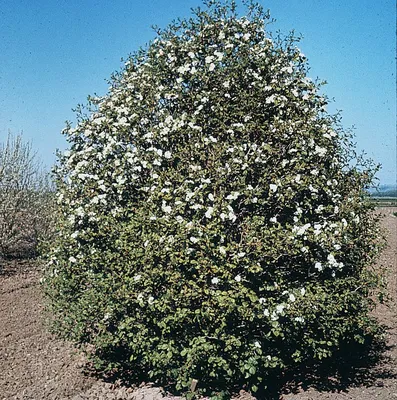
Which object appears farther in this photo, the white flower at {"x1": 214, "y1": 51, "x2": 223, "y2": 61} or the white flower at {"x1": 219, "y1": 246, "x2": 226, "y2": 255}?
the white flower at {"x1": 214, "y1": 51, "x2": 223, "y2": 61}

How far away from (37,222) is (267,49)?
42.8ft

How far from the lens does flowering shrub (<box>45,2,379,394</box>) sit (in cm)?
545

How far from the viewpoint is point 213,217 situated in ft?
18.3

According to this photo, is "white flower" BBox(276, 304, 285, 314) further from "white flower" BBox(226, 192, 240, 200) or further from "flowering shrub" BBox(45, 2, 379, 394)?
"white flower" BBox(226, 192, 240, 200)

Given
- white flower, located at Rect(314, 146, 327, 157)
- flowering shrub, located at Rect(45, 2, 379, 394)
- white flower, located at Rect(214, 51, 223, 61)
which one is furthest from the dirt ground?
white flower, located at Rect(214, 51, 223, 61)

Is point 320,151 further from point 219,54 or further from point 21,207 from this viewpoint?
point 21,207

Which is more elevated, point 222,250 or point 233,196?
point 233,196

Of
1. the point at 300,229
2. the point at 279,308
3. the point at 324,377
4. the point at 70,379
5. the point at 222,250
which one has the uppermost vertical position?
the point at 300,229

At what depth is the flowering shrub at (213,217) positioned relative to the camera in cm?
545

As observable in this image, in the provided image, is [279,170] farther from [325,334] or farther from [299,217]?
[325,334]

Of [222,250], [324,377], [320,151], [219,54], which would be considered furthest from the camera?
[324,377]

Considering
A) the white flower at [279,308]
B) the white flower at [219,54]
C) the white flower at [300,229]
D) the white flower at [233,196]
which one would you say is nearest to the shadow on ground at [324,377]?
the white flower at [279,308]

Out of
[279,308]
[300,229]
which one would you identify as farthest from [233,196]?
[279,308]

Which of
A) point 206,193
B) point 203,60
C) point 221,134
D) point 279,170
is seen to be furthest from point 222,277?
point 203,60
